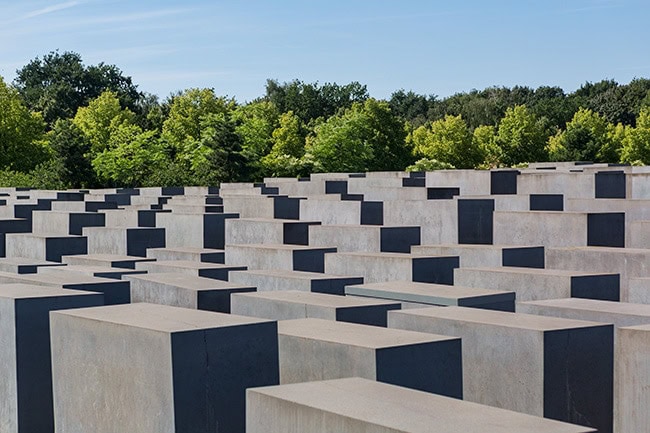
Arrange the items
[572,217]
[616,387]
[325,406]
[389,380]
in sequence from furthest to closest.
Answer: [572,217], [616,387], [389,380], [325,406]

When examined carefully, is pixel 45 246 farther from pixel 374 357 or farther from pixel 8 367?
pixel 374 357

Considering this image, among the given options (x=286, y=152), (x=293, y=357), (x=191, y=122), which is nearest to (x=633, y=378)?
(x=293, y=357)

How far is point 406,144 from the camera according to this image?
59125 mm

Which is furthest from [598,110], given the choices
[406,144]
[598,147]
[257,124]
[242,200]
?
[242,200]

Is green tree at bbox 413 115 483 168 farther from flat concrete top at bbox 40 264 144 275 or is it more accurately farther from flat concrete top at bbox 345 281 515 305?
flat concrete top at bbox 345 281 515 305

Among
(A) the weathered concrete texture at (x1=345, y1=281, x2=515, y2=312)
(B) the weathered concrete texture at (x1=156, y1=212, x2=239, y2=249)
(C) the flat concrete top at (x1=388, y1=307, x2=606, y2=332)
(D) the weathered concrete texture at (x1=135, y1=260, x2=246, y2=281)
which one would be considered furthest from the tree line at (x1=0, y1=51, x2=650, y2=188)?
(C) the flat concrete top at (x1=388, y1=307, x2=606, y2=332)

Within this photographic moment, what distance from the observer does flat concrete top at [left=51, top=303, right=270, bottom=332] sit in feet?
21.2

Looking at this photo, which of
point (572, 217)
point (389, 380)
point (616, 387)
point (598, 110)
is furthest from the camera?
point (598, 110)

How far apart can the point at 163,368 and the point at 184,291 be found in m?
3.23

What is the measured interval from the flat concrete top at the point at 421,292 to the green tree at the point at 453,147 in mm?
51218

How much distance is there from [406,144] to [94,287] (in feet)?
166

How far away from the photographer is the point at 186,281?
9.91 metres

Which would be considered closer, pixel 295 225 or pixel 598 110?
pixel 295 225

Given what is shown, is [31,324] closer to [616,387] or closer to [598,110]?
[616,387]
